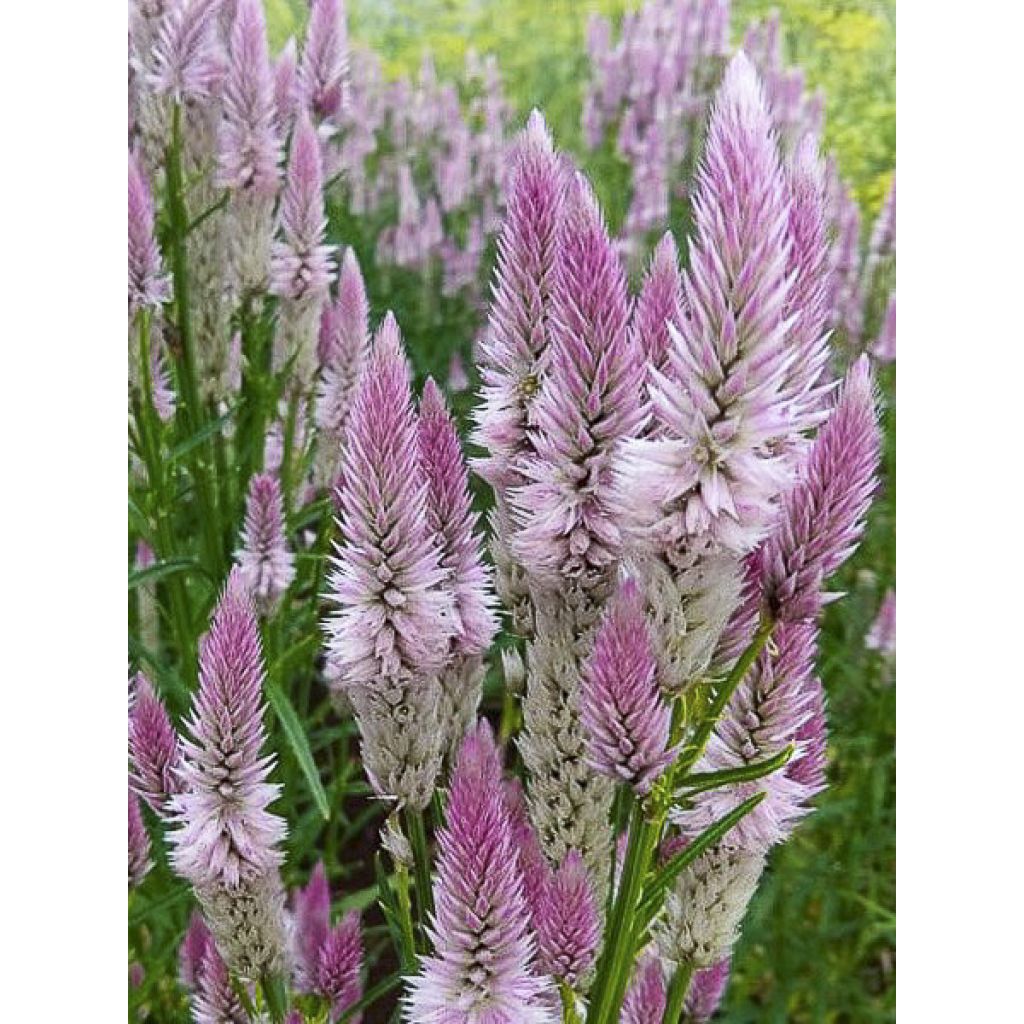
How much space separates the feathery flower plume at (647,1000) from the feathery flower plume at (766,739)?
0.54 ft

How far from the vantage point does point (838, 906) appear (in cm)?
178

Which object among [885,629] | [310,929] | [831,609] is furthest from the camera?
[831,609]

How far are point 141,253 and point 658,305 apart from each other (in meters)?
0.77

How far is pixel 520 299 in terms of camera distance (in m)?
0.94

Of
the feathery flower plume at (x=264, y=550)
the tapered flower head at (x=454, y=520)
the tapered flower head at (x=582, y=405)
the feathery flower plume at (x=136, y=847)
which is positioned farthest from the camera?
the feathery flower plume at (x=264, y=550)

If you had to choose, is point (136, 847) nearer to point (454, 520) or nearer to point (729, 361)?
point (454, 520)

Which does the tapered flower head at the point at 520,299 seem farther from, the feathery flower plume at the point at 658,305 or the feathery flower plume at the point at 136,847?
the feathery flower plume at the point at 136,847

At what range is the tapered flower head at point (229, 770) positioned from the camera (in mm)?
1026

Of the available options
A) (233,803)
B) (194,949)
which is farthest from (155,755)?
(194,949)

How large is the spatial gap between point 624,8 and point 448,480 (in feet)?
2.68

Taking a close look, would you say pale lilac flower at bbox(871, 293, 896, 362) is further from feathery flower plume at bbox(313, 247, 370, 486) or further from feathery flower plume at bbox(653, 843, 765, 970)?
feathery flower plume at bbox(653, 843, 765, 970)

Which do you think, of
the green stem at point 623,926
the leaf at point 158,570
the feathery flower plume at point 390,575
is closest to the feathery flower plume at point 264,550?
the leaf at point 158,570
